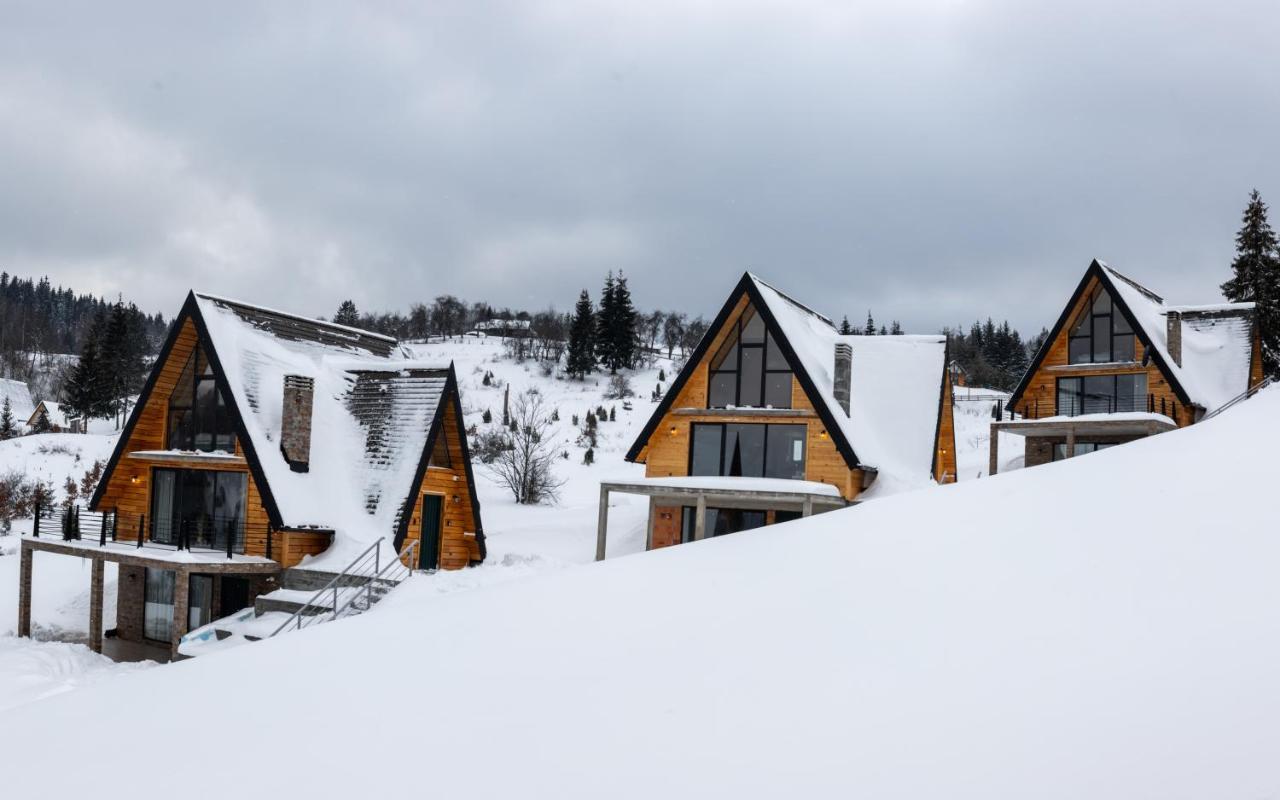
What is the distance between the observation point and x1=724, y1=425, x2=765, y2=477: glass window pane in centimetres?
2014

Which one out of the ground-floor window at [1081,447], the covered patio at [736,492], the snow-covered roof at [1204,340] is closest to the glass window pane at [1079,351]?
the snow-covered roof at [1204,340]

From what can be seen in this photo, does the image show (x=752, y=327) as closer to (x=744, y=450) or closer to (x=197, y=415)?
(x=744, y=450)

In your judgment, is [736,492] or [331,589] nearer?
[331,589]

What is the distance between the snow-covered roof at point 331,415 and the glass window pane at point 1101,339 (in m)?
18.5

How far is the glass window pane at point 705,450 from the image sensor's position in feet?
67.2

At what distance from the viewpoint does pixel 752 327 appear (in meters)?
20.6

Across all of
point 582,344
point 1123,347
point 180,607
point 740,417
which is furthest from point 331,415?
point 582,344

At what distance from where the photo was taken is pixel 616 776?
5.95m

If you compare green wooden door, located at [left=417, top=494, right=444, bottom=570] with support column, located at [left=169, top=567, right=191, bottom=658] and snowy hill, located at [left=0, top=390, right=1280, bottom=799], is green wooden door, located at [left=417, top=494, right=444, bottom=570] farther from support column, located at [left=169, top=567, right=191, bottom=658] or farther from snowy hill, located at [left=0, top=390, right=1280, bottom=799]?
snowy hill, located at [left=0, top=390, right=1280, bottom=799]

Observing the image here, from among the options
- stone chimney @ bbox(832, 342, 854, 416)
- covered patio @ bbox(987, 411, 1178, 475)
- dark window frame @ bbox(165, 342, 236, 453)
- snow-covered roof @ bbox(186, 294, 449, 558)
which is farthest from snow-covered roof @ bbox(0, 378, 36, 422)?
covered patio @ bbox(987, 411, 1178, 475)

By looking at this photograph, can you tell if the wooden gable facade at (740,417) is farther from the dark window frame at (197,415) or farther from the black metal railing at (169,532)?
the dark window frame at (197,415)

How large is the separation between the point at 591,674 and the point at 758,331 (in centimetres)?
1352

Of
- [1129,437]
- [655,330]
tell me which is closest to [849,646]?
[1129,437]

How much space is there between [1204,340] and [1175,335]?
2.98 m
